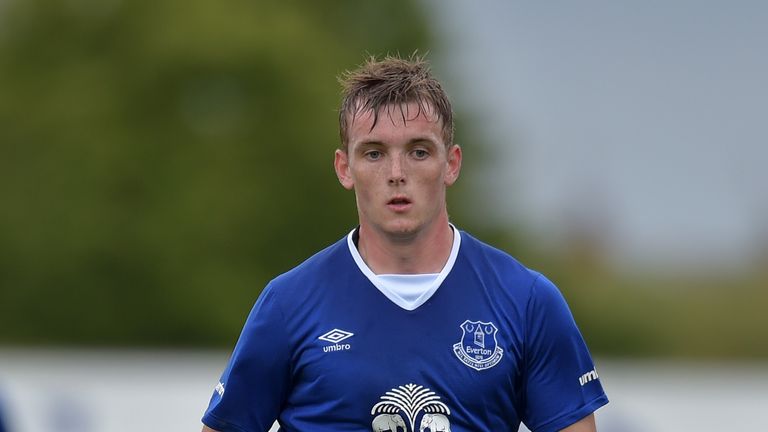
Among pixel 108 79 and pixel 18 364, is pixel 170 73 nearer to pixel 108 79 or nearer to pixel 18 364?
pixel 108 79

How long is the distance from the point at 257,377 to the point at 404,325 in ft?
1.95

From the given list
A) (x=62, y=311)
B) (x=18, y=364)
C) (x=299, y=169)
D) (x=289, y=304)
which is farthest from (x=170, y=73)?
(x=289, y=304)

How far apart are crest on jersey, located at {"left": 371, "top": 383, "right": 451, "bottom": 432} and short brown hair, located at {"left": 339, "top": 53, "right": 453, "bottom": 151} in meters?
0.96

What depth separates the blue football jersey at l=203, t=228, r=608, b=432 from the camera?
5.50 m

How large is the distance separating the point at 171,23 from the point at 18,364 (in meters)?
20.3

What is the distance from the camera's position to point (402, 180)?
5480 millimetres

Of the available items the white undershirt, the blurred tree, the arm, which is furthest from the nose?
the blurred tree

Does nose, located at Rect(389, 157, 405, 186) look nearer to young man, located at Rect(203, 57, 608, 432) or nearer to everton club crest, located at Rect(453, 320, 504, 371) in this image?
young man, located at Rect(203, 57, 608, 432)

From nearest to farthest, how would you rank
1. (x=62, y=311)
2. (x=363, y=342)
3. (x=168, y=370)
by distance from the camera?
(x=363, y=342) → (x=168, y=370) → (x=62, y=311)

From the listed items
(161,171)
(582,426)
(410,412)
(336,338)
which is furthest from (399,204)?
(161,171)

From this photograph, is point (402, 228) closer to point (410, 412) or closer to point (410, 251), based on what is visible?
point (410, 251)

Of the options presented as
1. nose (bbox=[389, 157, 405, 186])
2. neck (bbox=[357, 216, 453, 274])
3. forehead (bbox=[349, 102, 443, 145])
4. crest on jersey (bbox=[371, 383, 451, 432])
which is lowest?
crest on jersey (bbox=[371, 383, 451, 432])

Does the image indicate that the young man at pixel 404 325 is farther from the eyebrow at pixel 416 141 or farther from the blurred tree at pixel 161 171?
the blurred tree at pixel 161 171

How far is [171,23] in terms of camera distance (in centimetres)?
3562
